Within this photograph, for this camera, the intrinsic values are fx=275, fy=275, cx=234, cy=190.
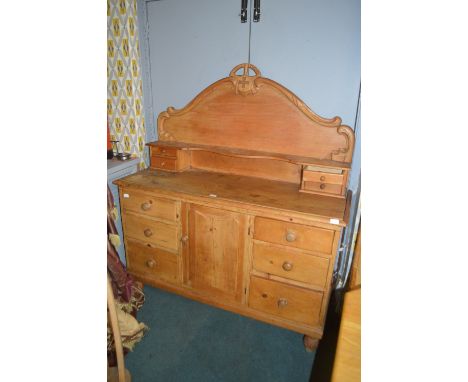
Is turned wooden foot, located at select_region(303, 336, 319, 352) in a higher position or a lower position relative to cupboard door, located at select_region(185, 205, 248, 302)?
lower

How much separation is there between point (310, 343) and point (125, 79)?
8.02ft

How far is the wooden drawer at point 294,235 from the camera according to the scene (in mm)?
1579

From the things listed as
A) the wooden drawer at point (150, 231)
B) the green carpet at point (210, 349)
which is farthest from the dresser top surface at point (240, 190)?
the green carpet at point (210, 349)

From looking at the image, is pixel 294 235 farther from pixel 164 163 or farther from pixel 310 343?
pixel 164 163

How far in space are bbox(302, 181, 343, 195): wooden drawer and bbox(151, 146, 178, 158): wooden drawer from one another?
1.04m

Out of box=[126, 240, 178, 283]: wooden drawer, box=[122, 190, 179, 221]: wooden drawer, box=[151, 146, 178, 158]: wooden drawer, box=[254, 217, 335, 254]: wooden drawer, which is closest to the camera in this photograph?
box=[254, 217, 335, 254]: wooden drawer

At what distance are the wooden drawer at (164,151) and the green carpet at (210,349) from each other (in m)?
1.21

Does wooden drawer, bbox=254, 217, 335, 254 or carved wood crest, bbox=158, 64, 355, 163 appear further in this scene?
carved wood crest, bbox=158, 64, 355, 163

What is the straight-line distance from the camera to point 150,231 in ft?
6.73

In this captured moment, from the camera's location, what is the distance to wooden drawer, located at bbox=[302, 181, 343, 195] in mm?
1810

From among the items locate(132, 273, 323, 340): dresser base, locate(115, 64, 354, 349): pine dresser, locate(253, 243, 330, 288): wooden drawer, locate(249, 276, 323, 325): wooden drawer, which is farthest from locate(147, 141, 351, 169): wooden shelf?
locate(132, 273, 323, 340): dresser base

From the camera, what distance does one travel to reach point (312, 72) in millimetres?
1905

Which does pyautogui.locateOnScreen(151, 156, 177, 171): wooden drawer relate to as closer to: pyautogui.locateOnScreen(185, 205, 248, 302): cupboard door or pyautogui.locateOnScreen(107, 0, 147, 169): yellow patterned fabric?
pyautogui.locateOnScreen(107, 0, 147, 169): yellow patterned fabric

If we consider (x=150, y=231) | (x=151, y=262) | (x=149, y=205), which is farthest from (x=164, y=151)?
(x=151, y=262)
